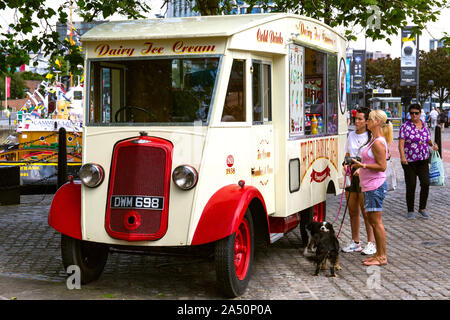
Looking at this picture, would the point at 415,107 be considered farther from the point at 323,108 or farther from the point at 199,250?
the point at 199,250

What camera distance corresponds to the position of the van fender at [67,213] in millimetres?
6844

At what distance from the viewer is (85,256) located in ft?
24.0

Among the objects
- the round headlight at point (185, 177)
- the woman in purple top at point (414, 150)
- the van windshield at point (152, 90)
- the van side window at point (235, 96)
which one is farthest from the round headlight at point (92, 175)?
the woman in purple top at point (414, 150)

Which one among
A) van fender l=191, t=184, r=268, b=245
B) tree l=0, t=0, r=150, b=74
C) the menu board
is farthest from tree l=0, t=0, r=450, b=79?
van fender l=191, t=184, r=268, b=245

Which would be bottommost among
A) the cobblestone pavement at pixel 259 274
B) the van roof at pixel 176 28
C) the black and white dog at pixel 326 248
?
the cobblestone pavement at pixel 259 274

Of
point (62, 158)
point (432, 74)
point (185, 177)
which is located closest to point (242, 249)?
point (185, 177)

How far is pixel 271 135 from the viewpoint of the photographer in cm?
786

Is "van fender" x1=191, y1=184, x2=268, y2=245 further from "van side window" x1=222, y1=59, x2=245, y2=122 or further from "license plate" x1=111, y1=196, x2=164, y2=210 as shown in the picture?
"van side window" x1=222, y1=59, x2=245, y2=122

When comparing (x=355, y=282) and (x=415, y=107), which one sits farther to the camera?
(x=415, y=107)

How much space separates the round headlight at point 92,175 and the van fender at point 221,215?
1.06 metres

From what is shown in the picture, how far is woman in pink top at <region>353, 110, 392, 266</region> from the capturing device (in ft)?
26.3

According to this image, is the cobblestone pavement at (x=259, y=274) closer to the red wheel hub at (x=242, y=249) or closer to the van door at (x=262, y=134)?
the red wheel hub at (x=242, y=249)
